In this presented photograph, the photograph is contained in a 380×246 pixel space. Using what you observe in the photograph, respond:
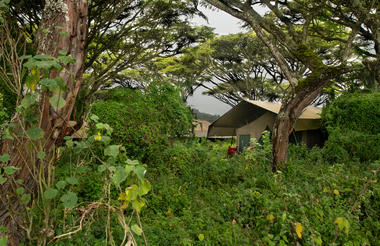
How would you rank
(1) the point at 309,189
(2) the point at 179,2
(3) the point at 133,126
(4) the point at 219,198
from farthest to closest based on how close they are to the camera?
(2) the point at 179,2, (3) the point at 133,126, (4) the point at 219,198, (1) the point at 309,189

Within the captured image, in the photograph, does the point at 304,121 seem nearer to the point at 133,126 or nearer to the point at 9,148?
the point at 133,126

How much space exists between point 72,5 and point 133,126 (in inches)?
165

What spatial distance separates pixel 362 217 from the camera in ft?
16.2

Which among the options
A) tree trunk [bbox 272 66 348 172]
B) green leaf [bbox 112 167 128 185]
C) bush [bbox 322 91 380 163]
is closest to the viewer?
green leaf [bbox 112 167 128 185]

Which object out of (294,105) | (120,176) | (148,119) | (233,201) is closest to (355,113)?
(294,105)

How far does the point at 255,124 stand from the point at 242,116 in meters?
0.94

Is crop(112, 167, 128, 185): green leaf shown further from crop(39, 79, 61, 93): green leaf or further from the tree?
the tree

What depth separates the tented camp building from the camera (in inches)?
559

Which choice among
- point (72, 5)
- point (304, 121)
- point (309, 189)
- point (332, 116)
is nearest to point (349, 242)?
point (309, 189)

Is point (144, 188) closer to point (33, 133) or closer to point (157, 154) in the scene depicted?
point (33, 133)

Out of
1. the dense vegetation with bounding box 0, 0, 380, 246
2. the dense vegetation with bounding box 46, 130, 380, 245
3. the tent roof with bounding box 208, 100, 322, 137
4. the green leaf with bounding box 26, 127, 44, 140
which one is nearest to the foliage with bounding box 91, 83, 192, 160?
the dense vegetation with bounding box 0, 0, 380, 246

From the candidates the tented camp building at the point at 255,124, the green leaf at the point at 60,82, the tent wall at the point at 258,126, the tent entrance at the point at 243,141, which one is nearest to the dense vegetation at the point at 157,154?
the green leaf at the point at 60,82

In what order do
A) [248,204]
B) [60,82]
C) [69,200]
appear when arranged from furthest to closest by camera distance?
1. [248,204]
2. [69,200]
3. [60,82]

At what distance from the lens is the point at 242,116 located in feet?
50.5
